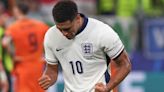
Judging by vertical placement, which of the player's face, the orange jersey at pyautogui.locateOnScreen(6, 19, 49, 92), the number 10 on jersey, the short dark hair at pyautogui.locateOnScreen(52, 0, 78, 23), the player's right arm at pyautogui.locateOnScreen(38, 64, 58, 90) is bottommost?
the orange jersey at pyautogui.locateOnScreen(6, 19, 49, 92)

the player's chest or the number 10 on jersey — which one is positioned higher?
Result: the player's chest

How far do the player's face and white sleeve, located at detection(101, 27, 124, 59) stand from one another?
0.85 feet

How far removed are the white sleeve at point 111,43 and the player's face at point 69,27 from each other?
26 centimetres

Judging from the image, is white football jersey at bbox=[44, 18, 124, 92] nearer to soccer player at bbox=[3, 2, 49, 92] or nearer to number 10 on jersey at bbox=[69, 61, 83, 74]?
number 10 on jersey at bbox=[69, 61, 83, 74]

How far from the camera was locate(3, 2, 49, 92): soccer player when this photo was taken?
1190 centimetres

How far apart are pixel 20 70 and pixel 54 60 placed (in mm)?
4666

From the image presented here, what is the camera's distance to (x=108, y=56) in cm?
730

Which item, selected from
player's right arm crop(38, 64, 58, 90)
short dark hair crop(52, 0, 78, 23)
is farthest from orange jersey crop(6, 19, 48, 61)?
short dark hair crop(52, 0, 78, 23)

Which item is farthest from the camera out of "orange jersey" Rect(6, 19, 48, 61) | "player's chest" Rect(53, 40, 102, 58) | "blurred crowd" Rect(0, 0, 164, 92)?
"blurred crowd" Rect(0, 0, 164, 92)

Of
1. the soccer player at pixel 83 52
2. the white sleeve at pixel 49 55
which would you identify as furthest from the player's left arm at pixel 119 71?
the white sleeve at pixel 49 55

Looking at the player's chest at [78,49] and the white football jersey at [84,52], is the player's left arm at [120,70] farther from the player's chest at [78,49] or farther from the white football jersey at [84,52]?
the player's chest at [78,49]

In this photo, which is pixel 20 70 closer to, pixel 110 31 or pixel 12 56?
pixel 12 56

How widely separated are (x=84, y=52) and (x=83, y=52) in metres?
0.01

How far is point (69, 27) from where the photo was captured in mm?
6957
